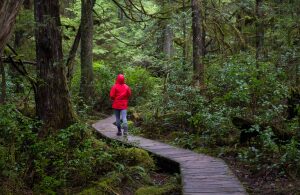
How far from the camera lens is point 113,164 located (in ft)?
27.4

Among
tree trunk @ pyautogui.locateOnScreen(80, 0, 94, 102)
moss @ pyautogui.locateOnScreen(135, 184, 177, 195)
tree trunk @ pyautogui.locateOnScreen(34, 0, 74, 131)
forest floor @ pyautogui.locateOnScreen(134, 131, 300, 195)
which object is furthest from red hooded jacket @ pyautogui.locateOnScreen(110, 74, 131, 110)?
tree trunk @ pyautogui.locateOnScreen(80, 0, 94, 102)

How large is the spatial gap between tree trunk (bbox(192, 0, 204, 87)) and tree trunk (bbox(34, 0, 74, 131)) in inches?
248

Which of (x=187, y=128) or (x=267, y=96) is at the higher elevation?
(x=267, y=96)

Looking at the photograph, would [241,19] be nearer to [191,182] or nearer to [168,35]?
[168,35]

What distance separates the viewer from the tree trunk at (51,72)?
368 inches

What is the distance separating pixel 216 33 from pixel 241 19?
4.04 meters

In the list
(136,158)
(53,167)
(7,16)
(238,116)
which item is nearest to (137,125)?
(238,116)

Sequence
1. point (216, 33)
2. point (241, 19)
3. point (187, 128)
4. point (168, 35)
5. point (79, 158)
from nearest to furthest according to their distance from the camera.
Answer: point (79, 158)
point (187, 128)
point (216, 33)
point (241, 19)
point (168, 35)

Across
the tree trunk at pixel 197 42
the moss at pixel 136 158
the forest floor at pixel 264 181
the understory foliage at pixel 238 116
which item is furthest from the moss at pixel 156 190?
the tree trunk at pixel 197 42

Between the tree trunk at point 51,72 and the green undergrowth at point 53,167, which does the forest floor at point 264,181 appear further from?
the tree trunk at point 51,72

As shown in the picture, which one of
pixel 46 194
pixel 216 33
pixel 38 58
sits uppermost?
pixel 216 33

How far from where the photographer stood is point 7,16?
4.18 metres

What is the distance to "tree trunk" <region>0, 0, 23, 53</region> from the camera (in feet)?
13.5

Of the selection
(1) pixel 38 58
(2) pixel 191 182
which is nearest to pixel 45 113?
(1) pixel 38 58
